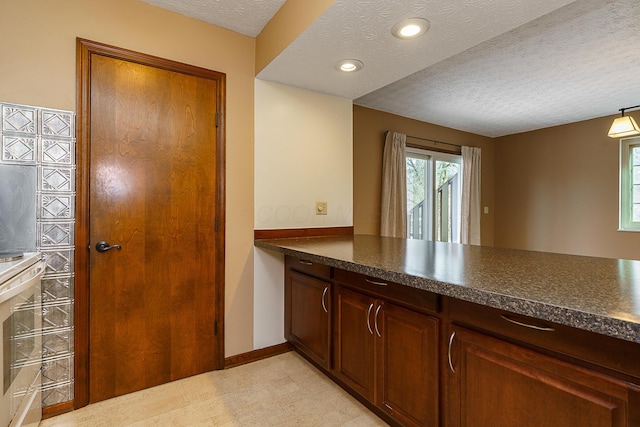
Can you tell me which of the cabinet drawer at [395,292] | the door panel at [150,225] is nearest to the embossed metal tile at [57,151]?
the door panel at [150,225]

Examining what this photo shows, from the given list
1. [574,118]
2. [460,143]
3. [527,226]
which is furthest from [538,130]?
[527,226]

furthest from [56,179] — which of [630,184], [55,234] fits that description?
[630,184]

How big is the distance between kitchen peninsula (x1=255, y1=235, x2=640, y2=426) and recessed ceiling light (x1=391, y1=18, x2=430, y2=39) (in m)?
1.29

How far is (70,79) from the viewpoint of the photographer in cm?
186

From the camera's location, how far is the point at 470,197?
5.00 m

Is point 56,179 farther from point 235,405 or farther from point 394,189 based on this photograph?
point 394,189

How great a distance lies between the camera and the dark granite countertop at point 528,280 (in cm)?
78

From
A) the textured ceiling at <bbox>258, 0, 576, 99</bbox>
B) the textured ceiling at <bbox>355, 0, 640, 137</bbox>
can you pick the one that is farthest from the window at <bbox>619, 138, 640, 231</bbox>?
the textured ceiling at <bbox>258, 0, 576, 99</bbox>

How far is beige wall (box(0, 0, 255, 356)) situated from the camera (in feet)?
5.71

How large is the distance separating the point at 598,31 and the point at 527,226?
11.5ft

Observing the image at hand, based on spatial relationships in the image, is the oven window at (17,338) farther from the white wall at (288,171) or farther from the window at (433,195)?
the window at (433,195)

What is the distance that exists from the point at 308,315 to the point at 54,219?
66.2 inches

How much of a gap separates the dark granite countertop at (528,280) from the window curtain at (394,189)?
7.16 feet

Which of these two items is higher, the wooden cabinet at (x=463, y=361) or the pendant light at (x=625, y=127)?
the pendant light at (x=625, y=127)
